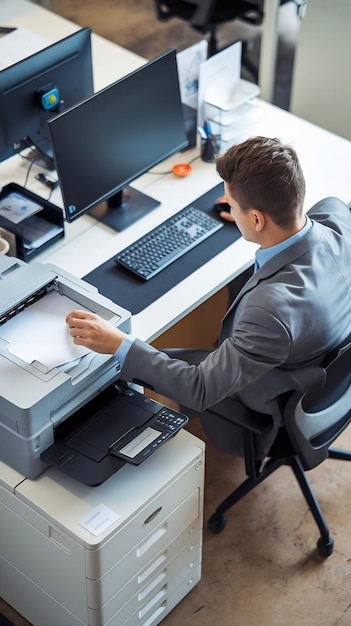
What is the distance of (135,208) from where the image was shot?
2.95 meters

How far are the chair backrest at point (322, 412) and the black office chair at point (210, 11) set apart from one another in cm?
236

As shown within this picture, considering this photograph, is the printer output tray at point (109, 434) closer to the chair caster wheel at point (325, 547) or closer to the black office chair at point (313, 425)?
the black office chair at point (313, 425)

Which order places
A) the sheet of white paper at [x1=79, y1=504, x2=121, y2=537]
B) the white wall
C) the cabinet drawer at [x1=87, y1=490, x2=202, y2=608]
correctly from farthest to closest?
the white wall, the cabinet drawer at [x1=87, y1=490, x2=202, y2=608], the sheet of white paper at [x1=79, y1=504, x2=121, y2=537]

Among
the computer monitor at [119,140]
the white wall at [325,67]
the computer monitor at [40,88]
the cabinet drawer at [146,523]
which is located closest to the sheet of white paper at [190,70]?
the computer monitor at [119,140]

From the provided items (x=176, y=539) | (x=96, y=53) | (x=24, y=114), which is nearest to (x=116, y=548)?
(x=176, y=539)

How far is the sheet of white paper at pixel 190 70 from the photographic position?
3.05 meters

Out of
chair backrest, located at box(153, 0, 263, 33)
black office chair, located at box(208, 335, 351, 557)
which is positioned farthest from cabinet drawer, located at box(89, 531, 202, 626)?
chair backrest, located at box(153, 0, 263, 33)

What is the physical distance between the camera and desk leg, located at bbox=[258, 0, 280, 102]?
402 cm

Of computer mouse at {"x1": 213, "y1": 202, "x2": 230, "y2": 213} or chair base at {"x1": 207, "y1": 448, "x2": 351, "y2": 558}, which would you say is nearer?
chair base at {"x1": 207, "y1": 448, "x2": 351, "y2": 558}

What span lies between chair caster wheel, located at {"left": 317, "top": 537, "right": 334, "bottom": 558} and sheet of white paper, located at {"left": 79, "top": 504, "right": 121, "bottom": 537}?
2.99 feet

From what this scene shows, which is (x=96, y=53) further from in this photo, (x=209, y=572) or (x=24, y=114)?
(x=209, y=572)

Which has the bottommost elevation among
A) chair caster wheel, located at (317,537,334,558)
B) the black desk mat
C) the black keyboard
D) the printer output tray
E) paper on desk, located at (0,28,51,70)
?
chair caster wheel, located at (317,537,334,558)

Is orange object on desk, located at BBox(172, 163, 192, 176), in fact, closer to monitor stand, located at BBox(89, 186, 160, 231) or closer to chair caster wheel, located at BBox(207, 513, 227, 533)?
monitor stand, located at BBox(89, 186, 160, 231)

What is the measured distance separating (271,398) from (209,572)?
0.70 meters
